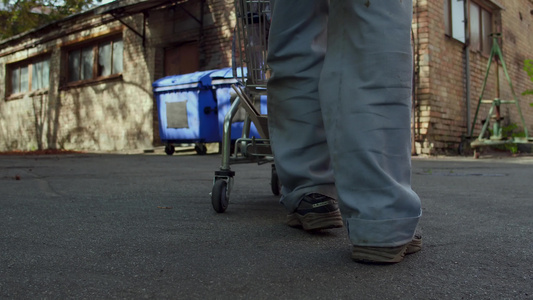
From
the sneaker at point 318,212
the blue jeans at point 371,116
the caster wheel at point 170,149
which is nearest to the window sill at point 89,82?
the caster wheel at point 170,149

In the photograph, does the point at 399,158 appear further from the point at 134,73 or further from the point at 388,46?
the point at 134,73

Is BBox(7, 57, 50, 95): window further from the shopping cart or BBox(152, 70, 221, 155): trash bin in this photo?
the shopping cart

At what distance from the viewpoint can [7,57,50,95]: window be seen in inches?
675

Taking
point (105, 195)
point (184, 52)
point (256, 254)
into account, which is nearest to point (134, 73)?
point (184, 52)

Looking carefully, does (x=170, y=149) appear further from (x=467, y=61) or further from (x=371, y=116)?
(x=371, y=116)

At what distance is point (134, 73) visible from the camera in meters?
13.3

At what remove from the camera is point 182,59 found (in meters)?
12.6

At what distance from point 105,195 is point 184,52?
9686 millimetres

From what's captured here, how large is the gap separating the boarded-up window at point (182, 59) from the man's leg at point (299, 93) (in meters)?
10.6

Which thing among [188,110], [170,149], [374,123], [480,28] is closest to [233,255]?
[374,123]

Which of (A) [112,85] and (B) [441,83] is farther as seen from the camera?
(A) [112,85]

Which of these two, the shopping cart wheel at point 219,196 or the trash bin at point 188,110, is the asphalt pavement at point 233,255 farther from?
the trash bin at point 188,110

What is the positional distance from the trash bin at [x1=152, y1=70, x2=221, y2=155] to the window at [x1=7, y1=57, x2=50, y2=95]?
8.28 m

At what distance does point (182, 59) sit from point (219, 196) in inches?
415
